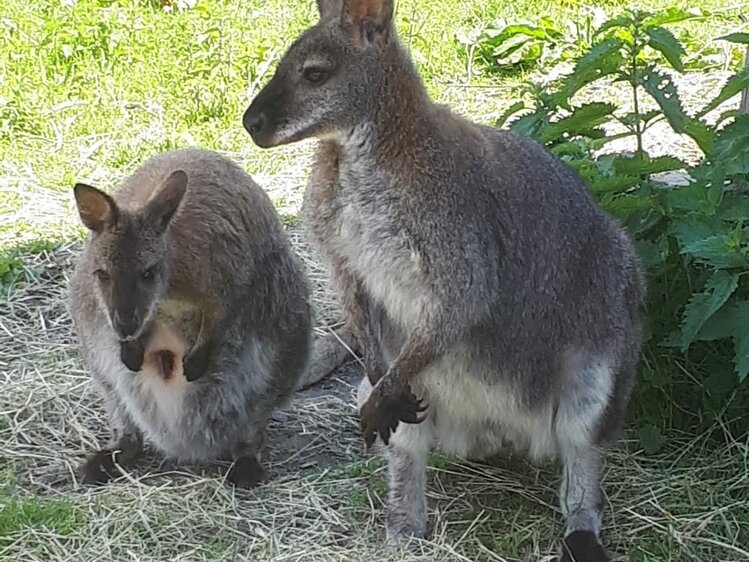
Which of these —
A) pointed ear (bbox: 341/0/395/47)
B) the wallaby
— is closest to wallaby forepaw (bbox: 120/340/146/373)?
the wallaby

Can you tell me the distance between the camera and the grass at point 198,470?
3707 mm

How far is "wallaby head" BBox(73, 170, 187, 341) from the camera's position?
3656mm

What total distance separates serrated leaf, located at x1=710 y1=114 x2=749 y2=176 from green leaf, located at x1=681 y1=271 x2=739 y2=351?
30 centimetres

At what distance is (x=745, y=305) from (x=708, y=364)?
0.43m

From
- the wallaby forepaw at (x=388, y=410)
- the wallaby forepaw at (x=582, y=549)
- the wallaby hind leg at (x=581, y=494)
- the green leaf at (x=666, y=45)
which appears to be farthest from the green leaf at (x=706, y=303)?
the wallaby forepaw at (x=388, y=410)

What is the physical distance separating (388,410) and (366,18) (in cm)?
98

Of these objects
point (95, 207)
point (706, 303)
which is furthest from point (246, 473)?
point (706, 303)

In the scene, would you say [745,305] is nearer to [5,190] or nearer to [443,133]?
[443,133]

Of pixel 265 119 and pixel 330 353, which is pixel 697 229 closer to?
pixel 265 119

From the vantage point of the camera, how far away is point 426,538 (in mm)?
3768

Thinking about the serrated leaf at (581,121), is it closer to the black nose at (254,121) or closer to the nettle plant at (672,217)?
the nettle plant at (672,217)

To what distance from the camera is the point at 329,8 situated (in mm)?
3463

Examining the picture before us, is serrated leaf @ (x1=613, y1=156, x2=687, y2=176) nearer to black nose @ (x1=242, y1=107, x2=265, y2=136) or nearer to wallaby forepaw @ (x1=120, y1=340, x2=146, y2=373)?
black nose @ (x1=242, y1=107, x2=265, y2=136)

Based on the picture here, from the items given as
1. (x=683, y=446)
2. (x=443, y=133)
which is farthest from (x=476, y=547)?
(x=443, y=133)
